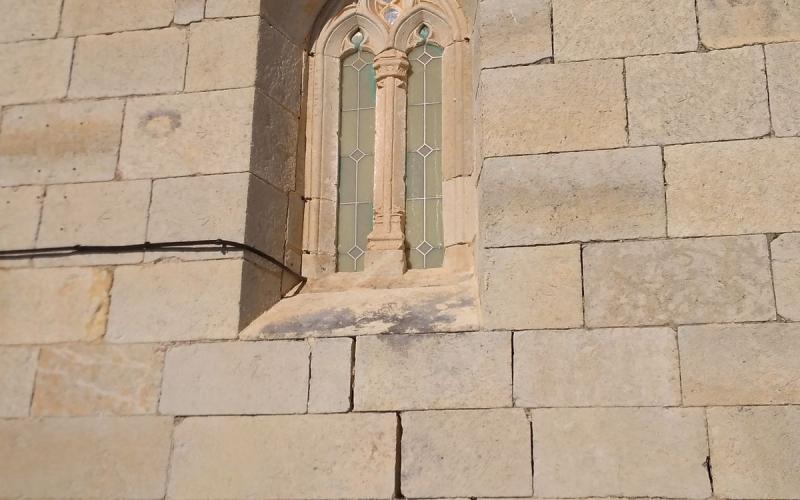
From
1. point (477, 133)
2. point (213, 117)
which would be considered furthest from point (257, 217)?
point (477, 133)

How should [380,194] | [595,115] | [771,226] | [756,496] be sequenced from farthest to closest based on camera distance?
[380,194] → [595,115] → [771,226] → [756,496]

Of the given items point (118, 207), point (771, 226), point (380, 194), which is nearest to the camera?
point (771, 226)

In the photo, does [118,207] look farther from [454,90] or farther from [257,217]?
[454,90]

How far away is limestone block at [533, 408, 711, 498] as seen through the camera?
351 centimetres

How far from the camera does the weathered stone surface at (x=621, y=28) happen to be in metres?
4.14

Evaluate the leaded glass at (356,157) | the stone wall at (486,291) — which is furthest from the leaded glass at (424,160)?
the stone wall at (486,291)

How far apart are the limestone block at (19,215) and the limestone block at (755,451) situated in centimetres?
336

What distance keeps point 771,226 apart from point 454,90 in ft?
6.28

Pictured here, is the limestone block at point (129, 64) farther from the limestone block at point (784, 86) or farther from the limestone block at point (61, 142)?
the limestone block at point (784, 86)

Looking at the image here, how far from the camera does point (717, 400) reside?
359cm

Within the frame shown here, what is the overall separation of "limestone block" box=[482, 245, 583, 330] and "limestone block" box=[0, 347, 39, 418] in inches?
86.7

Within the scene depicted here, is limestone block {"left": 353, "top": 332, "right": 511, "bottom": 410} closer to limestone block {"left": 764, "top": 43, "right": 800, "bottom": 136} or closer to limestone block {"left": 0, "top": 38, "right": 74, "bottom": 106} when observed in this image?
limestone block {"left": 764, "top": 43, "right": 800, "bottom": 136}

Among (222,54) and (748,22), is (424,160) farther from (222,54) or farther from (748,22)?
(748,22)

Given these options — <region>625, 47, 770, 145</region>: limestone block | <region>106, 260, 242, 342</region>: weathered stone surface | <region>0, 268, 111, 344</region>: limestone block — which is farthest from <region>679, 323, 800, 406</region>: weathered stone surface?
<region>0, 268, 111, 344</region>: limestone block
